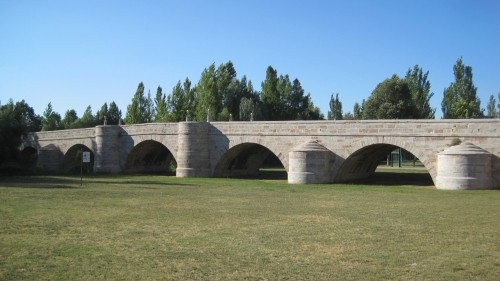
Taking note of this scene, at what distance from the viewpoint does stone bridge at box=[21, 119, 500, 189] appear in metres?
20.6

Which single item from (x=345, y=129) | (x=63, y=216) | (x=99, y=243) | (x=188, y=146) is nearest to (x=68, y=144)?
(x=188, y=146)

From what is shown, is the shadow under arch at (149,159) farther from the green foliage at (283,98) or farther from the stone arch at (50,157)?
the green foliage at (283,98)

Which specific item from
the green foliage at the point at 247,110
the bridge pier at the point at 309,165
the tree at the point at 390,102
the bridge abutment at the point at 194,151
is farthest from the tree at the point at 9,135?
the tree at the point at 390,102

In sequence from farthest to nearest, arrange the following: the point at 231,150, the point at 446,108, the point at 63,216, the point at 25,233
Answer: the point at 446,108
the point at 231,150
the point at 63,216
the point at 25,233

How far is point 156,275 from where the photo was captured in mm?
6562

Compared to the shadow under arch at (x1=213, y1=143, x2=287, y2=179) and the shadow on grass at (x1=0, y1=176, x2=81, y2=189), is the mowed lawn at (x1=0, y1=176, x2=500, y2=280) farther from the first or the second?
the shadow under arch at (x1=213, y1=143, x2=287, y2=179)

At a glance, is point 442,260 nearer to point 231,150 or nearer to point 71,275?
point 71,275

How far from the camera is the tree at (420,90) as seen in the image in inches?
→ 1969

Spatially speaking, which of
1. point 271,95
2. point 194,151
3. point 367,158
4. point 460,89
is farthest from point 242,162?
point 460,89

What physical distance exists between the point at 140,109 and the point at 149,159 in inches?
1085

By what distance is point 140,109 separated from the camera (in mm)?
65562

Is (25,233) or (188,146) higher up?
(188,146)

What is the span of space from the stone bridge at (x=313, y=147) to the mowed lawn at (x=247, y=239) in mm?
5029

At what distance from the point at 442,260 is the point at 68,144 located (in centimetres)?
4241
